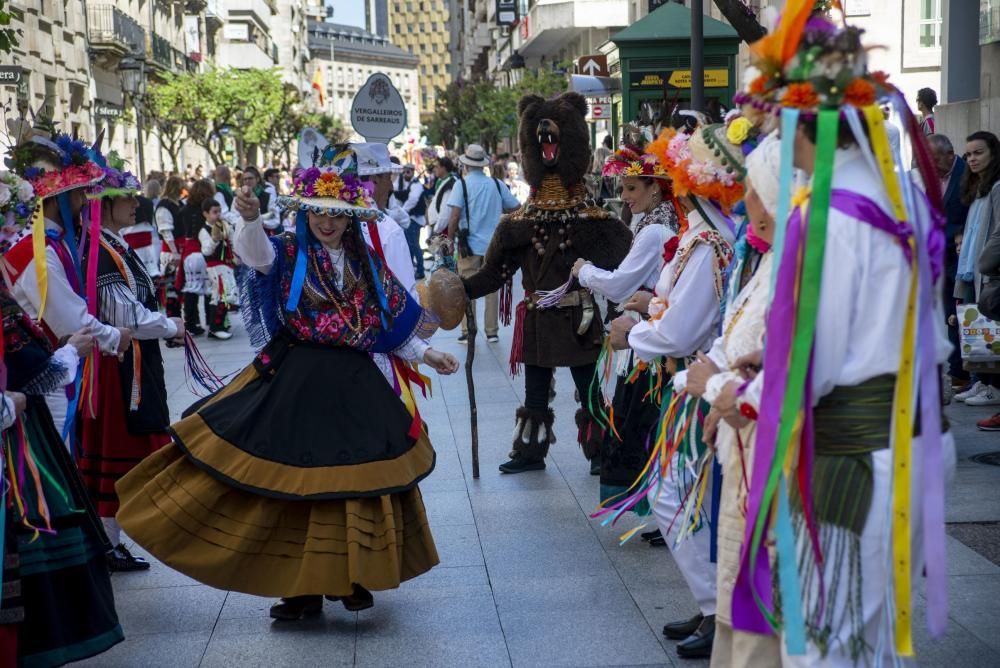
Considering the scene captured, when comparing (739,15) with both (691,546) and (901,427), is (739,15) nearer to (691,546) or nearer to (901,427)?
(691,546)

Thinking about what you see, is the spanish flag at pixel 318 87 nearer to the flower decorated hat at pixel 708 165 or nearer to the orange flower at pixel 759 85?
the flower decorated hat at pixel 708 165

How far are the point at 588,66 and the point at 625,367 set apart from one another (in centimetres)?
1634

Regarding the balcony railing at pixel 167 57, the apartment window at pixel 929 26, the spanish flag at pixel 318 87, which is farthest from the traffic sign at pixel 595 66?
the spanish flag at pixel 318 87

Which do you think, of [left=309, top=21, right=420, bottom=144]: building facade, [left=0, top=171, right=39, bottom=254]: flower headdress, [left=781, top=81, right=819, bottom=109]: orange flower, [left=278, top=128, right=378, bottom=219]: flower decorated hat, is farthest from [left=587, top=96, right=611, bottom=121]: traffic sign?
[left=309, top=21, right=420, bottom=144]: building facade

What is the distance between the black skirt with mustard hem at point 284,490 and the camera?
479 cm

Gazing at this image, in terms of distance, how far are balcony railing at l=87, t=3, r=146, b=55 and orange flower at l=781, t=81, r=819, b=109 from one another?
35.5 m

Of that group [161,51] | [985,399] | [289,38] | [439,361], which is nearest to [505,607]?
[439,361]

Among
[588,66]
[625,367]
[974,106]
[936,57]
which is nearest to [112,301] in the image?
[625,367]

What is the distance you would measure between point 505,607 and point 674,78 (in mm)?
9147

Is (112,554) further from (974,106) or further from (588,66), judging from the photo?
(588,66)

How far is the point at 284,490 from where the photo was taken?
477cm

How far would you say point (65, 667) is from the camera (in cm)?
469

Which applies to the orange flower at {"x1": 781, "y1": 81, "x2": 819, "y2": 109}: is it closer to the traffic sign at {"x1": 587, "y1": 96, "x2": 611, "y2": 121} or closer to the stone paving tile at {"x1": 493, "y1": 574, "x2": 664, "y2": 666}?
the stone paving tile at {"x1": 493, "y1": 574, "x2": 664, "y2": 666}

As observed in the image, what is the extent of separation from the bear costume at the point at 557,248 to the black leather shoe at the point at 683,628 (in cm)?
230
